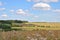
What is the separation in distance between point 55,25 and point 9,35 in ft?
17.5

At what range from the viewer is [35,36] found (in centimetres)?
751

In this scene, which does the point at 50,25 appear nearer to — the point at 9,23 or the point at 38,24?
the point at 38,24

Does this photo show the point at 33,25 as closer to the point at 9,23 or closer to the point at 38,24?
the point at 38,24

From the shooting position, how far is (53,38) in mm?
7750

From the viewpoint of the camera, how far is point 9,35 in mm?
7945

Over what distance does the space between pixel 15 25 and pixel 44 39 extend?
6928 mm

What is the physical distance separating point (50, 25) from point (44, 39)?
20.0 ft

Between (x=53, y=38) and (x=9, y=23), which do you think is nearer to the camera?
(x=53, y=38)

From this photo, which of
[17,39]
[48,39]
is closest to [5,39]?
[17,39]

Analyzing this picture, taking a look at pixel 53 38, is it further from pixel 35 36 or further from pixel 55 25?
pixel 55 25

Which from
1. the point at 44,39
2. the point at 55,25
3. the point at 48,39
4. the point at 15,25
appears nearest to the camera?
the point at 44,39

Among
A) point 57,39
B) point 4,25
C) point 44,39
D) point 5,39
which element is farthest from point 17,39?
point 4,25

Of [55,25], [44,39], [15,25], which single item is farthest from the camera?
[15,25]

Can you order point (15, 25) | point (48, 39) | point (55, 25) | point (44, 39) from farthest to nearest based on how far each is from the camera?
point (15, 25)
point (55, 25)
point (48, 39)
point (44, 39)
